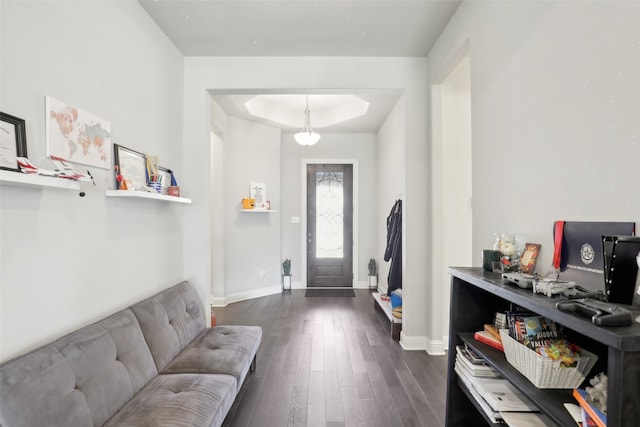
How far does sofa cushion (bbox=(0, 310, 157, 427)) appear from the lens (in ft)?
3.50

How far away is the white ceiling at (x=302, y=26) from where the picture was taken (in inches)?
87.5

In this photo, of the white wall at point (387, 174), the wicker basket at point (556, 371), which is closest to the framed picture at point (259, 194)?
the white wall at point (387, 174)

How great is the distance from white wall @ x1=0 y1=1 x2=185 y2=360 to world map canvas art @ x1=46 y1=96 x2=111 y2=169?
41 mm

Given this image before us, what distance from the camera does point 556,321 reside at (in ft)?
2.86

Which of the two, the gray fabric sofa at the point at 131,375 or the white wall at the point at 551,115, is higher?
the white wall at the point at 551,115

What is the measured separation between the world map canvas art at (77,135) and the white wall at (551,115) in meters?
2.37

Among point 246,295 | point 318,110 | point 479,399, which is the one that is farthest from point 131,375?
point 318,110

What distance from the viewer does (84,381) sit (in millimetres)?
1315

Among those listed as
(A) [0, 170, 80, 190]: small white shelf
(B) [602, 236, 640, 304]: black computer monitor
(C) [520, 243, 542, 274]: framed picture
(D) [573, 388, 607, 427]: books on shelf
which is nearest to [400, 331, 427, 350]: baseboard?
(C) [520, 243, 542, 274]: framed picture

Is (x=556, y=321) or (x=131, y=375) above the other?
(x=556, y=321)

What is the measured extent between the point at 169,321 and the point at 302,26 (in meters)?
2.58

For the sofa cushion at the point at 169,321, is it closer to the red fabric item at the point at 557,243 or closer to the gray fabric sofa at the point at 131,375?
the gray fabric sofa at the point at 131,375

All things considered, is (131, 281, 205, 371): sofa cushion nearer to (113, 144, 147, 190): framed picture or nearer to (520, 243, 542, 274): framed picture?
(113, 144, 147, 190): framed picture

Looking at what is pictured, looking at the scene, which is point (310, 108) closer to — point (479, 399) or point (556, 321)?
point (479, 399)
